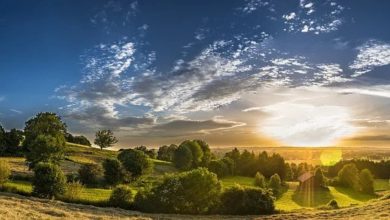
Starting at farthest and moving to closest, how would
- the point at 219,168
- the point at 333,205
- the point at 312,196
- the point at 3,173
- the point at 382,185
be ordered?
the point at 219,168 → the point at 382,185 → the point at 312,196 → the point at 3,173 → the point at 333,205

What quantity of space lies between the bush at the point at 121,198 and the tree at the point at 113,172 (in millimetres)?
34782

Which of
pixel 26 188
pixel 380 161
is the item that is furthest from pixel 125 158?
pixel 380 161

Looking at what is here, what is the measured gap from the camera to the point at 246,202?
8719 cm

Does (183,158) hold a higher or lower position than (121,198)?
higher

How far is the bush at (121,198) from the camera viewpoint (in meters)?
89.4

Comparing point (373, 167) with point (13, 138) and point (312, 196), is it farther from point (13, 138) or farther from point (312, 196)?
point (13, 138)

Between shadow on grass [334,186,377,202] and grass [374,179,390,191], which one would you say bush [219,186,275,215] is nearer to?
shadow on grass [334,186,377,202]

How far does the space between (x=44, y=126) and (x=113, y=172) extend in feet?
118

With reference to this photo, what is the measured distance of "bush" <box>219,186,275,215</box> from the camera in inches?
3428

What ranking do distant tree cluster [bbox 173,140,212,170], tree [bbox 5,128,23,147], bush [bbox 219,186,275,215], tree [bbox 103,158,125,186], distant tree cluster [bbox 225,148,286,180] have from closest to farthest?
bush [bbox 219,186,275,215]
tree [bbox 103,158,125,186]
tree [bbox 5,128,23,147]
distant tree cluster [bbox 173,140,212,170]
distant tree cluster [bbox 225,148,286,180]

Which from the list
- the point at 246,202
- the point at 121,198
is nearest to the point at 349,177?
the point at 246,202

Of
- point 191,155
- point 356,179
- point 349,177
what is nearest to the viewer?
point 356,179

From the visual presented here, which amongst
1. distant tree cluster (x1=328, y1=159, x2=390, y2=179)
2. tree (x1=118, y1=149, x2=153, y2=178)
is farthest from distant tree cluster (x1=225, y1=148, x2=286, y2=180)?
tree (x1=118, y1=149, x2=153, y2=178)

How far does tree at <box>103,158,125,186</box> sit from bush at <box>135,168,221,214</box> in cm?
3647
